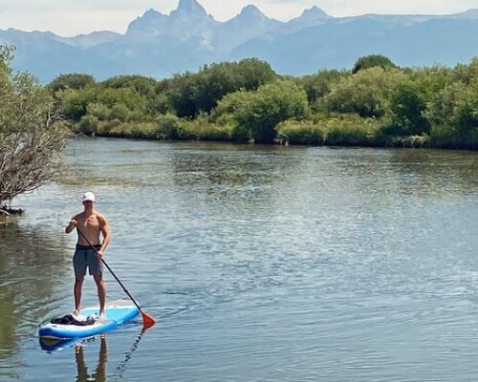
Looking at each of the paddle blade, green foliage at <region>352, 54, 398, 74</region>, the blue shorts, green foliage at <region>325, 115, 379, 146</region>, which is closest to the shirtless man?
the blue shorts

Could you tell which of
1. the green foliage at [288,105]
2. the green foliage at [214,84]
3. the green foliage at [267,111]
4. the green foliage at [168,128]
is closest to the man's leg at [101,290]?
the green foliage at [288,105]

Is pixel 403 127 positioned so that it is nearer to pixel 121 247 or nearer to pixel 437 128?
pixel 437 128

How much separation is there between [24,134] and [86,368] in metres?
16.8

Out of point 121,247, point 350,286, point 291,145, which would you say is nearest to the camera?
point 350,286

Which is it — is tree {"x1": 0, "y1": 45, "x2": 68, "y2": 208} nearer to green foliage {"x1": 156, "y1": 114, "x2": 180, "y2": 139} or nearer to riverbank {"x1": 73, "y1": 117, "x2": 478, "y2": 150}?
riverbank {"x1": 73, "y1": 117, "x2": 478, "y2": 150}

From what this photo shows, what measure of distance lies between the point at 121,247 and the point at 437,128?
157 ft

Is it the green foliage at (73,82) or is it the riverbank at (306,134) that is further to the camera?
the green foliage at (73,82)

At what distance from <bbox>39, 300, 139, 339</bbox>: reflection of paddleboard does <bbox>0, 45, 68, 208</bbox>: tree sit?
1289 centimetres

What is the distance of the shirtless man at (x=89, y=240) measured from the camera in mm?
17500

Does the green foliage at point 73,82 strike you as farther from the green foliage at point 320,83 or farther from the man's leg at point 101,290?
the man's leg at point 101,290

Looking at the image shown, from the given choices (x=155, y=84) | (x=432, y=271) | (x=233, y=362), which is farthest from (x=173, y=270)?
(x=155, y=84)

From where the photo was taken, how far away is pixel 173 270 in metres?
24.0

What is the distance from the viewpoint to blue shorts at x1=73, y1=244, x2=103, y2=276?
696 inches

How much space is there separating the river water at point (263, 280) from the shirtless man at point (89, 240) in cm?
115
